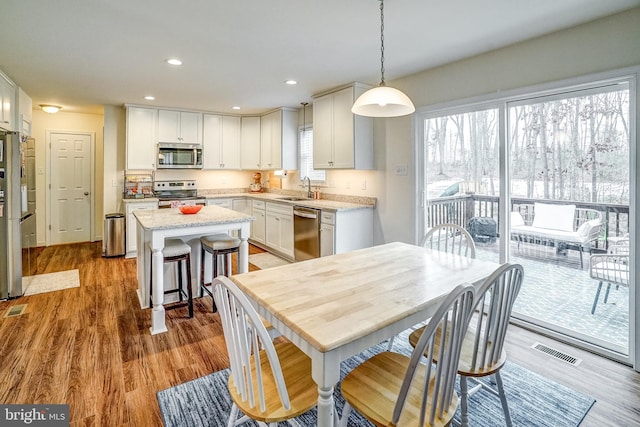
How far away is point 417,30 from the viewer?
2.67m

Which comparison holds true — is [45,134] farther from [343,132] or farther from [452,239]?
[452,239]

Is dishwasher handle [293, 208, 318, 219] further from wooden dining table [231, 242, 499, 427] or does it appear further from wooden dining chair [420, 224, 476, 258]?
wooden dining table [231, 242, 499, 427]

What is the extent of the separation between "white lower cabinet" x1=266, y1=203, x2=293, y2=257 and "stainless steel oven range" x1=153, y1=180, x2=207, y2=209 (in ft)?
4.35

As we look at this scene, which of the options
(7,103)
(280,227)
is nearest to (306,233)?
(280,227)

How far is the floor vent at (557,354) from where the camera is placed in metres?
2.44

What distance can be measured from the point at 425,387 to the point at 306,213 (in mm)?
3515

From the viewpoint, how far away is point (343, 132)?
4.29 meters

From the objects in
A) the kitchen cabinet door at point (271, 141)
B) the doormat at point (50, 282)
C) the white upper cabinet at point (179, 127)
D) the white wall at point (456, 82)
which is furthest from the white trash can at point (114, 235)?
the kitchen cabinet door at point (271, 141)

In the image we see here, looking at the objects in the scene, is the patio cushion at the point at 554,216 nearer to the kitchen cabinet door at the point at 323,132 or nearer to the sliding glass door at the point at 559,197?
A: the sliding glass door at the point at 559,197

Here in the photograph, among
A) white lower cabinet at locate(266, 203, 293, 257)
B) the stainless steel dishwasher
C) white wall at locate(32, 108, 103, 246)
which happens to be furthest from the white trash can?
the stainless steel dishwasher

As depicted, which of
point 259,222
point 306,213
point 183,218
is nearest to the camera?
point 183,218

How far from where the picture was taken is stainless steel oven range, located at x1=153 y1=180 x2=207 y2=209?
566cm

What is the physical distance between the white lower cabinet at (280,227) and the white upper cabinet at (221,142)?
1.44m

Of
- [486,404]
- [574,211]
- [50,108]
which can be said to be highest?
[50,108]
